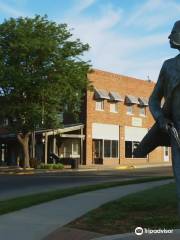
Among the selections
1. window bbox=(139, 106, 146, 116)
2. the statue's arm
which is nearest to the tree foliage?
window bbox=(139, 106, 146, 116)

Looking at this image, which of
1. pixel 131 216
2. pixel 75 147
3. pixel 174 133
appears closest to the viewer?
pixel 174 133

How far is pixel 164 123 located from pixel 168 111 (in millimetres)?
254

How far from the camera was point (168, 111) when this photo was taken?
5.36 metres

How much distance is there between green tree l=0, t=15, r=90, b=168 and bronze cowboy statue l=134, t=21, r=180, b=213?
1366 inches

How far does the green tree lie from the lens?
40.2m

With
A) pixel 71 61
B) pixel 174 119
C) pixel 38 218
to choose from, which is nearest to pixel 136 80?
pixel 71 61

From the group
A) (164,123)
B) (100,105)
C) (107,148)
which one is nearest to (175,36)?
(164,123)

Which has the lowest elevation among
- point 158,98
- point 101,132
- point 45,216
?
point 45,216

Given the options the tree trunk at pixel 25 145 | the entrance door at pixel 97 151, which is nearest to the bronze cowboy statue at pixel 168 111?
the tree trunk at pixel 25 145

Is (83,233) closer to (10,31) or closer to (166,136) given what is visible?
(166,136)

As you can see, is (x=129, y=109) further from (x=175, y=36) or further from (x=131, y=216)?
(x=175, y=36)

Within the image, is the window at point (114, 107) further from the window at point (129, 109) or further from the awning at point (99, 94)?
the window at point (129, 109)

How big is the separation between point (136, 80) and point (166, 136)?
53.6m

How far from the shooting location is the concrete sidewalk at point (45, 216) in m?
10.4
